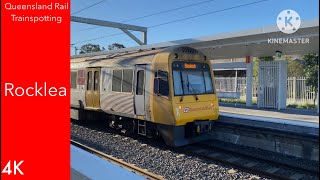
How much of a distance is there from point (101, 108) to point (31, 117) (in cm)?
756

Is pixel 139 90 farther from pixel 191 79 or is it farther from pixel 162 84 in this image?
pixel 191 79

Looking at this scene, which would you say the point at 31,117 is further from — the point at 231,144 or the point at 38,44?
the point at 231,144

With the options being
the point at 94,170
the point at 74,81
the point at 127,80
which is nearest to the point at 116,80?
the point at 127,80

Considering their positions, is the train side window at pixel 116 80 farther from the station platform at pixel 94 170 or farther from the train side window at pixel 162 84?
the station platform at pixel 94 170

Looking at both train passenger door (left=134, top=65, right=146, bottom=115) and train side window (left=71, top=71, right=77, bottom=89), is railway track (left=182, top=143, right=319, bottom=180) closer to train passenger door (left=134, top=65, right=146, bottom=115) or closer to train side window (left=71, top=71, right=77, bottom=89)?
train passenger door (left=134, top=65, right=146, bottom=115)

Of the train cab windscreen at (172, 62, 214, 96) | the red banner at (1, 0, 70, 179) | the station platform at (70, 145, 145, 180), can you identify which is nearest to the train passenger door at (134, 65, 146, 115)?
the train cab windscreen at (172, 62, 214, 96)

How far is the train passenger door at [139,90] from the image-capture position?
33.0 ft

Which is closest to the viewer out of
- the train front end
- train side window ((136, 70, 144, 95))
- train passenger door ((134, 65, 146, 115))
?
the train front end

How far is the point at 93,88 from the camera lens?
42.3ft

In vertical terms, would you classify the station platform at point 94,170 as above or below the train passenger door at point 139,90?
below

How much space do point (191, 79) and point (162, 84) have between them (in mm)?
1042

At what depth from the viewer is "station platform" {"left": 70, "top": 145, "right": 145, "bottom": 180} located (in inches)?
201

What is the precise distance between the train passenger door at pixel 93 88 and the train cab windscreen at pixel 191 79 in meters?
4.10

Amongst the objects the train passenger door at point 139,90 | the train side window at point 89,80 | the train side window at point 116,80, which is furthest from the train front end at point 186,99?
the train side window at point 89,80
